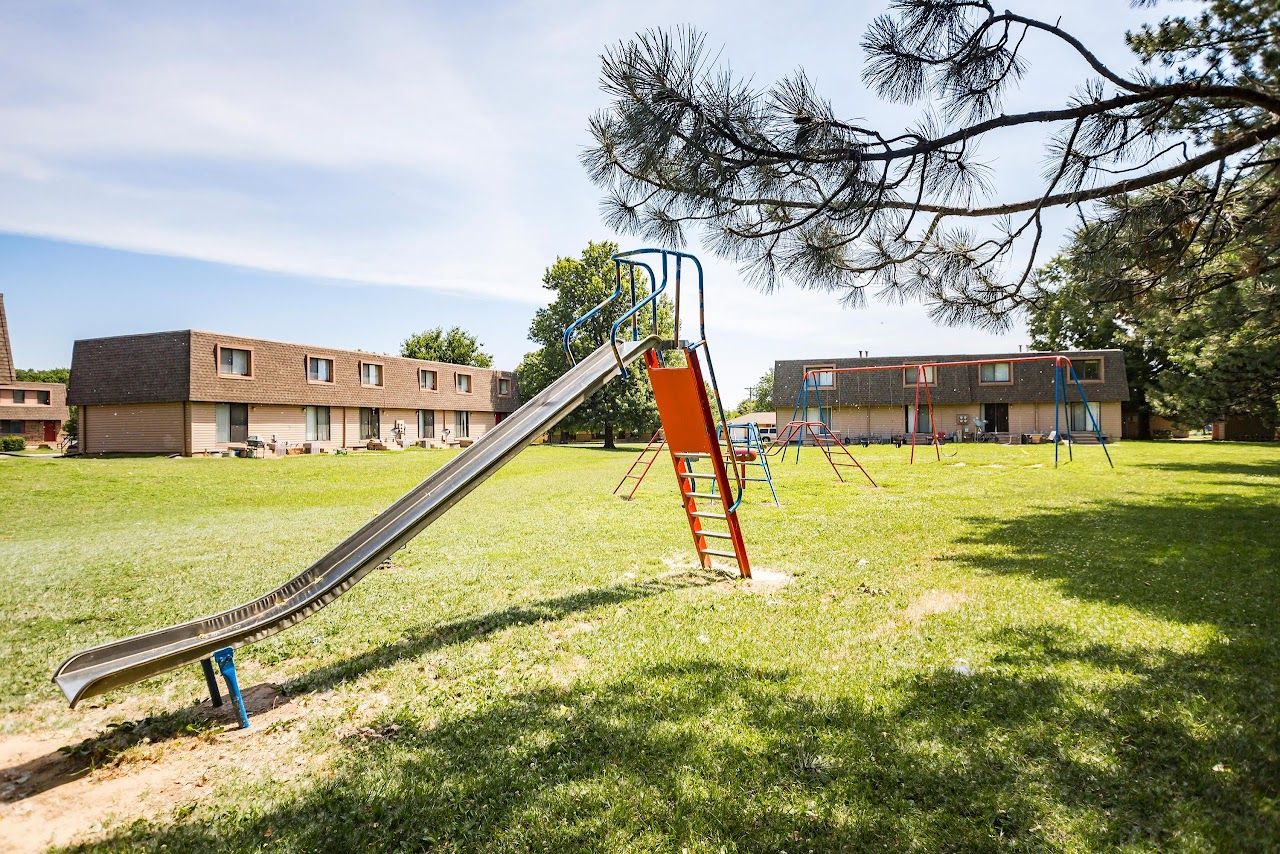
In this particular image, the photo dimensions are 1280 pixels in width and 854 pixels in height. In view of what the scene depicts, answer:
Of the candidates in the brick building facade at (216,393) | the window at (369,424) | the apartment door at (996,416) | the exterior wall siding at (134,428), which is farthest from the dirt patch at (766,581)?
the apartment door at (996,416)

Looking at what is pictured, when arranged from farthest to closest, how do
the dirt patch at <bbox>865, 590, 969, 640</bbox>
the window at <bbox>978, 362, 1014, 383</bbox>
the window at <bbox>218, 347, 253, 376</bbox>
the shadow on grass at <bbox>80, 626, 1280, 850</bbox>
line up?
the window at <bbox>978, 362, 1014, 383</bbox>
the window at <bbox>218, 347, 253, 376</bbox>
the dirt patch at <bbox>865, 590, 969, 640</bbox>
the shadow on grass at <bbox>80, 626, 1280, 850</bbox>

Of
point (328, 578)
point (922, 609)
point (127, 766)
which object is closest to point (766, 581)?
point (922, 609)

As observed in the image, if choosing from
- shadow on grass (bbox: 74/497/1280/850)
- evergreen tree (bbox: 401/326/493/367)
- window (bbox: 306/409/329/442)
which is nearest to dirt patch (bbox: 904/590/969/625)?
shadow on grass (bbox: 74/497/1280/850)

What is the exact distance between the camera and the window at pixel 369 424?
119 feet

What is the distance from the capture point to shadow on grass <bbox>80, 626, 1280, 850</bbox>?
9.16 feet

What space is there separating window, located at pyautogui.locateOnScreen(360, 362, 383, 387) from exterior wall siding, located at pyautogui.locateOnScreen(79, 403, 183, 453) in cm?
929

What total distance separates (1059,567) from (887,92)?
5562 millimetres

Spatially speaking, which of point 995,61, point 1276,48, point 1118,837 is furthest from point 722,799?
point 1276,48

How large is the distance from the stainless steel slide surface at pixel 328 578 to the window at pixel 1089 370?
1720 inches

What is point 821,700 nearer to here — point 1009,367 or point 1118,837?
point 1118,837

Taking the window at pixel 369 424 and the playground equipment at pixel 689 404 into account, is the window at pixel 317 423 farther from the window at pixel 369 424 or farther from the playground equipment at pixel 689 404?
the playground equipment at pixel 689 404

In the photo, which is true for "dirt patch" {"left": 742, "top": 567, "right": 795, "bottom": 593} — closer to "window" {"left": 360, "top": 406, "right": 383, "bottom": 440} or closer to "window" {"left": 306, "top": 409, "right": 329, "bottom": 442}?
"window" {"left": 306, "top": 409, "right": 329, "bottom": 442}

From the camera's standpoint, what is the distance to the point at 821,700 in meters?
4.04

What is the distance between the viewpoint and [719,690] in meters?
4.23
